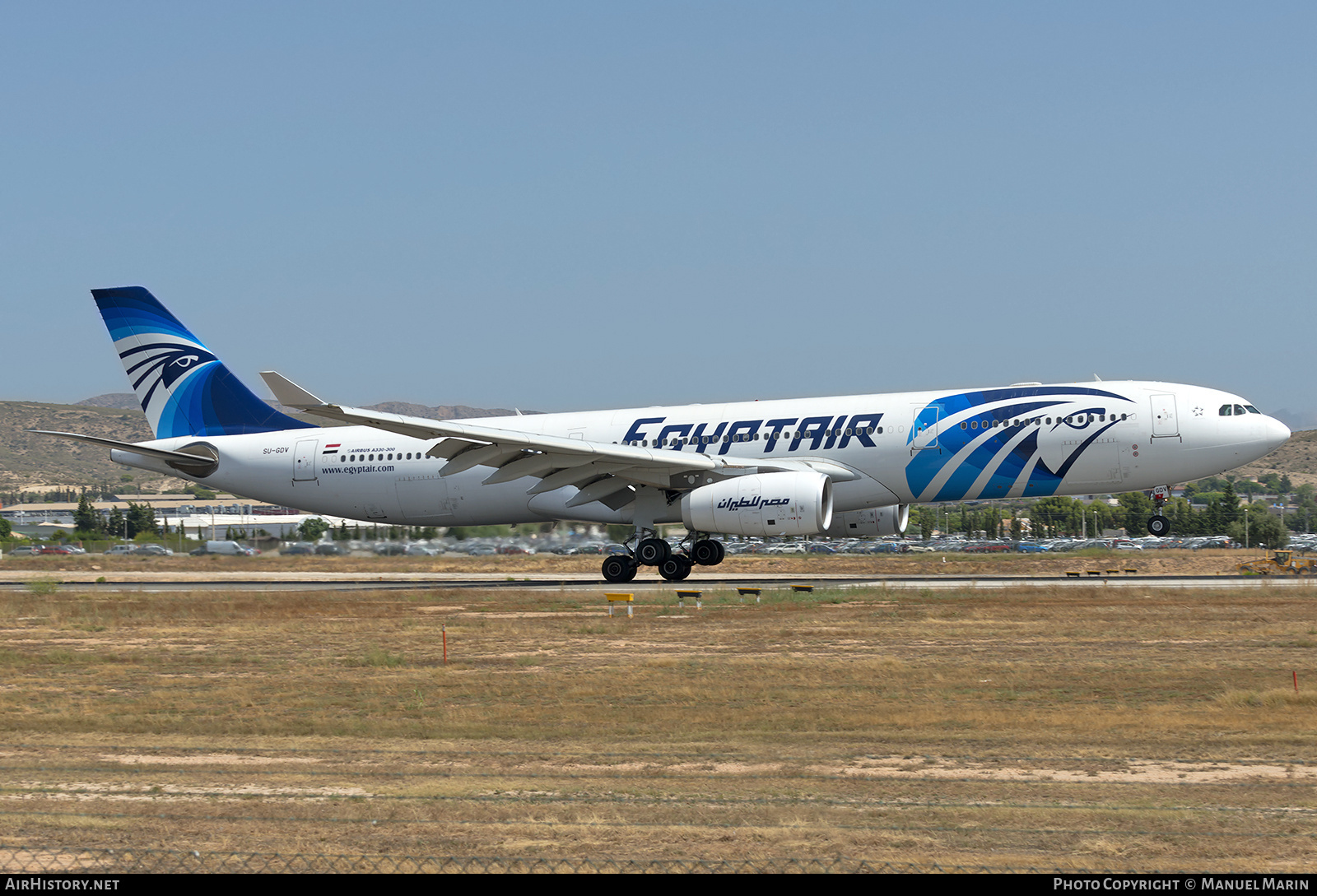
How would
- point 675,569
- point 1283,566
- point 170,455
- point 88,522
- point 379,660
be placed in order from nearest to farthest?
point 379,660
point 675,569
point 170,455
point 1283,566
point 88,522

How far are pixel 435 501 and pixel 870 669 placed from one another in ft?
66.6

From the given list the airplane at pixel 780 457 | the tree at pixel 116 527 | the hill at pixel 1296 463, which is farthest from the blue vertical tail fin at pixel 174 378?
the hill at pixel 1296 463

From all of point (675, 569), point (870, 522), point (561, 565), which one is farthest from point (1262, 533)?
point (675, 569)

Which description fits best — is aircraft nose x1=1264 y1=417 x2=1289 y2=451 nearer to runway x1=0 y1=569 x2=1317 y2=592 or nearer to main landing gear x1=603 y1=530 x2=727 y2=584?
runway x1=0 y1=569 x2=1317 y2=592

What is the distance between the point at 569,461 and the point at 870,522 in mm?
8092

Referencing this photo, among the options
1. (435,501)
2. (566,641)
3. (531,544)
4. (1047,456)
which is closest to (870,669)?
(566,641)

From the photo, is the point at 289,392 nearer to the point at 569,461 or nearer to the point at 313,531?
the point at 569,461

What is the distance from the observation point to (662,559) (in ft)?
103

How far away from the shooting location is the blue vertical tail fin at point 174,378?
120 ft

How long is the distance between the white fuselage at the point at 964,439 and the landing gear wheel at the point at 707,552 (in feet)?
6.39

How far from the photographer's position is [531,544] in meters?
40.9

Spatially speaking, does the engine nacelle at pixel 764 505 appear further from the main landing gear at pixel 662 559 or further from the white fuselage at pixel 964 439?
the main landing gear at pixel 662 559

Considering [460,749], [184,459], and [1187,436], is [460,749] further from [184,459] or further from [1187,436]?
[184,459]

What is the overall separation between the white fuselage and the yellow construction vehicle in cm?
790
